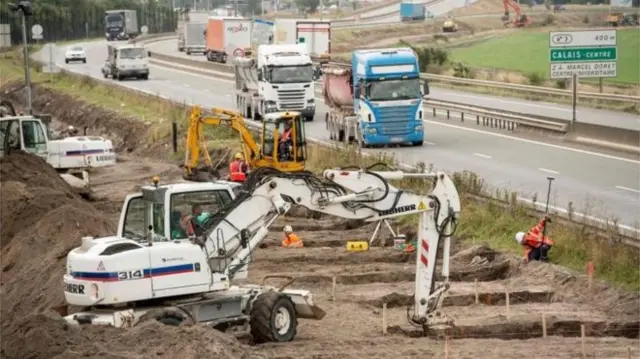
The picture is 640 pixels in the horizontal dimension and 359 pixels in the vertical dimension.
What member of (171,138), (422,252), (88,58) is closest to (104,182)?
(171,138)

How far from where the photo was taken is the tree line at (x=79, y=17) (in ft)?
406

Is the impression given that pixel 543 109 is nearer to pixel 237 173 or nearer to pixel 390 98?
pixel 390 98

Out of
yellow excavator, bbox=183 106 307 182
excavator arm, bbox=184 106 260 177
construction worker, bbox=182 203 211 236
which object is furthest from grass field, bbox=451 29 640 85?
construction worker, bbox=182 203 211 236

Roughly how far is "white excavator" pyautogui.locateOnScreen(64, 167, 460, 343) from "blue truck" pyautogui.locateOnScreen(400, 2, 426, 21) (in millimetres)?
95255

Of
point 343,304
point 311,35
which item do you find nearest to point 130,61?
point 311,35

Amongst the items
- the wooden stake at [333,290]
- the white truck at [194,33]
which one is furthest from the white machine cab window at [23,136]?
the white truck at [194,33]

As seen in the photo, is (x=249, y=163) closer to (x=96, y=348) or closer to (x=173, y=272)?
(x=173, y=272)

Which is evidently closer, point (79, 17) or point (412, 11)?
point (412, 11)

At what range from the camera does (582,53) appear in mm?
43875

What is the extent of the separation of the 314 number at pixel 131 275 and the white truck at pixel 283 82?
35060mm

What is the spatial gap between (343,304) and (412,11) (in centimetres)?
9318

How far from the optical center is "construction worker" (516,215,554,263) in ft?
82.3

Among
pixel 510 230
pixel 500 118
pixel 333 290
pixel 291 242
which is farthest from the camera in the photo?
pixel 500 118

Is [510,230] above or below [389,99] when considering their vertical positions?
below
